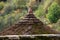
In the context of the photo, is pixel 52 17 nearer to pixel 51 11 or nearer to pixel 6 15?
pixel 51 11

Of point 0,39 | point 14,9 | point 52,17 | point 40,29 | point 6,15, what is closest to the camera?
point 0,39

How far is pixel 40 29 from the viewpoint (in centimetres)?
375

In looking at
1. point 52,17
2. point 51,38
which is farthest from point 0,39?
point 52,17

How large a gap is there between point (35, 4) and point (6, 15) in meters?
2.52

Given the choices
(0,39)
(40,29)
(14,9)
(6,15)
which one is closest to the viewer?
(0,39)

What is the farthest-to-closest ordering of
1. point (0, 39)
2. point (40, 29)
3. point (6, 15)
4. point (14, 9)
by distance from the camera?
point (14, 9)
point (6, 15)
point (40, 29)
point (0, 39)

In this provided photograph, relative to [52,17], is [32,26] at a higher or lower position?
higher

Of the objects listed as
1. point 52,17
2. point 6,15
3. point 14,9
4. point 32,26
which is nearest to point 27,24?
point 32,26

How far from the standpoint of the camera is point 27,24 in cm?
380

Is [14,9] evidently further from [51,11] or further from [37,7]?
[51,11]

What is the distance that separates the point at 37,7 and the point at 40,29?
1388cm

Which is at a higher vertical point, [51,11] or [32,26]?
[32,26]

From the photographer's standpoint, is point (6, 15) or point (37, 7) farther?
point (37, 7)

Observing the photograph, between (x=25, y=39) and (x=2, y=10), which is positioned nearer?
(x=25, y=39)
